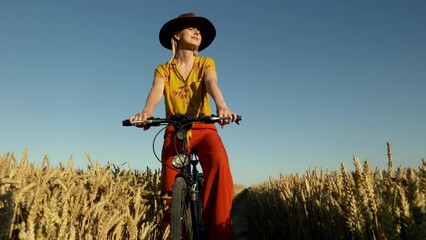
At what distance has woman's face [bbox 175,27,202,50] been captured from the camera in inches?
167

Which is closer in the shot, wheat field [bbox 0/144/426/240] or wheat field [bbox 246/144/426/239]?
wheat field [bbox 246/144/426/239]

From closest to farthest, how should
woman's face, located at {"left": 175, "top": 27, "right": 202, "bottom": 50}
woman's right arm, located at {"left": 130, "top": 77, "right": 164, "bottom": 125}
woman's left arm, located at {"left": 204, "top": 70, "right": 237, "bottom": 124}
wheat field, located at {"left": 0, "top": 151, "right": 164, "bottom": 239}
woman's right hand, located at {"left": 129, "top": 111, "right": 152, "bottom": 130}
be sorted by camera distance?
1. wheat field, located at {"left": 0, "top": 151, "right": 164, "bottom": 239}
2. woman's left arm, located at {"left": 204, "top": 70, "right": 237, "bottom": 124}
3. woman's right hand, located at {"left": 129, "top": 111, "right": 152, "bottom": 130}
4. woman's right arm, located at {"left": 130, "top": 77, "right": 164, "bottom": 125}
5. woman's face, located at {"left": 175, "top": 27, "right": 202, "bottom": 50}

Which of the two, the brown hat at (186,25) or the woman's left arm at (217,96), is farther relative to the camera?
the brown hat at (186,25)

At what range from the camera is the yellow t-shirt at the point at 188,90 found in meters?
3.97

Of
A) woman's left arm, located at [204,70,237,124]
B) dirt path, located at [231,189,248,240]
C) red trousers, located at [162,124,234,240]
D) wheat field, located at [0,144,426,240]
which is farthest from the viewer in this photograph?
dirt path, located at [231,189,248,240]

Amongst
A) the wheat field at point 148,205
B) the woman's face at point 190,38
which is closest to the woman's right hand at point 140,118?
the wheat field at point 148,205

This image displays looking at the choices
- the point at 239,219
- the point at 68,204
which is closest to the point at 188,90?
the point at 68,204

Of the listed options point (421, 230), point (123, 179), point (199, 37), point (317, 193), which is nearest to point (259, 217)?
point (317, 193)

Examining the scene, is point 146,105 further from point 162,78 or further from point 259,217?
point 259,217

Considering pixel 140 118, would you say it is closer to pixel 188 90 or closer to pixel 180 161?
pixel 180 161

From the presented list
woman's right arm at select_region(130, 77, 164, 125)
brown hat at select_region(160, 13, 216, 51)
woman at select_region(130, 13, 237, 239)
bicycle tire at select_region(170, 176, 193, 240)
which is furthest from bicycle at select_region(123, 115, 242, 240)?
brown hat at select_region(160, 13, 216, 51)

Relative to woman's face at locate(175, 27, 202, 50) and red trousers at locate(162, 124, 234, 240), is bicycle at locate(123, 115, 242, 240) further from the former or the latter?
woman's face at locate(175, 27, 202, 50)

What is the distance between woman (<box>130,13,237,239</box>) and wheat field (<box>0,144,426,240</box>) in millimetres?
594

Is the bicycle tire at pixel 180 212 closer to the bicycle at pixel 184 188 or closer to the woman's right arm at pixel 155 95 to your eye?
the bicycle at pixel 184 188
